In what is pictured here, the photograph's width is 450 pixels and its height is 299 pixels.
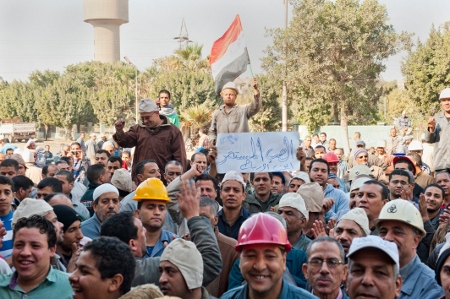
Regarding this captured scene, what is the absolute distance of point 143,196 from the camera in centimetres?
615

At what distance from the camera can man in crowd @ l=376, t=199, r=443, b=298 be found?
200 inches

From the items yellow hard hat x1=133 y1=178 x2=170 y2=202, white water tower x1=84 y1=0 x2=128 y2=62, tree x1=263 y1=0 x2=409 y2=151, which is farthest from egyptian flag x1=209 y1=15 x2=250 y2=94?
white water tower x1=84 y1=0 x2=128 y2=62

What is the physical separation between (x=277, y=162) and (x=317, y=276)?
4.50 metres

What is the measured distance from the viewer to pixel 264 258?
161 inches

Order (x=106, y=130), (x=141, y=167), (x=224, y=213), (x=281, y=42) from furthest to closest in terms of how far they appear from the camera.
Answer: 1. (x=106, y=130)
2. (x=281, y=42)
3. (x=141, y=167)
4. (x=224, y=213)

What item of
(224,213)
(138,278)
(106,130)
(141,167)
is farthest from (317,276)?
(106,130)

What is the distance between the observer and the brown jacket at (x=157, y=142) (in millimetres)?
9820

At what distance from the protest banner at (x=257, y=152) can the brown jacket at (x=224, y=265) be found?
2952 mm

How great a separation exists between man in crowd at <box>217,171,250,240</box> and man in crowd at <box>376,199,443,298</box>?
2.21 meters

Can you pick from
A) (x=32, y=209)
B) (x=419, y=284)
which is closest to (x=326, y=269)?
(x=419, y=284)

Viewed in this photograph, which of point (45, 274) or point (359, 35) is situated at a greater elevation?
point (359, 35)

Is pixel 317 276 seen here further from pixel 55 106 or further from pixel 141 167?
pixel 55 106

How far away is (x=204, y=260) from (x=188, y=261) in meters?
0.31

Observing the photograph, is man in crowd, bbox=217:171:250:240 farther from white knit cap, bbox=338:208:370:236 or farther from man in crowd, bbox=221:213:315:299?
man in crowd, bbox=221:213:315:299
